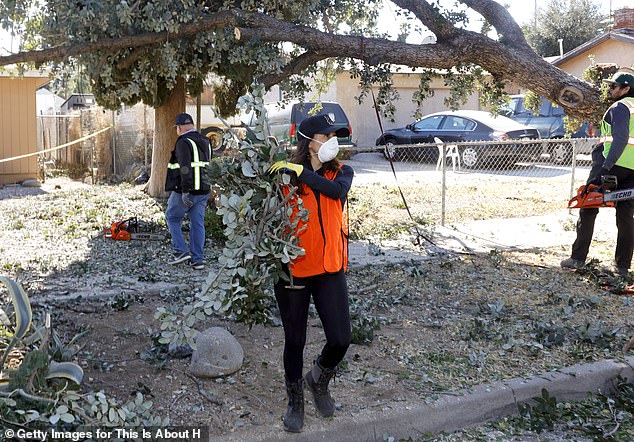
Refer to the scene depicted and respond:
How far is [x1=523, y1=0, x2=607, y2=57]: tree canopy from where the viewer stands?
3784 centimetres

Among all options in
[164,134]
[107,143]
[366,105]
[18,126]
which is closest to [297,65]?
[164,134]

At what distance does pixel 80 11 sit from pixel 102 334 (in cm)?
388

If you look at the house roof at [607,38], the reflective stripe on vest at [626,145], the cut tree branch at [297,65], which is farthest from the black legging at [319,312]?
the house roof at [607,38]

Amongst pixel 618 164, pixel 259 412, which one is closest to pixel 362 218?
pixel 618 164

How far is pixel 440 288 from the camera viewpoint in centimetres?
746

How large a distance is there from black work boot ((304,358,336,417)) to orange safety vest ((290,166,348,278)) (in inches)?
25.2

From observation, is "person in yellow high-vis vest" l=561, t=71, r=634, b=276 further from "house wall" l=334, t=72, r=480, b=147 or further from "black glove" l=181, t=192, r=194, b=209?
"house wall" l=334, t=72, r=480, b=147

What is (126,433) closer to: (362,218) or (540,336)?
(540,336)

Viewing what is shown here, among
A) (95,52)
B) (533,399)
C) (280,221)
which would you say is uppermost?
(95,52)

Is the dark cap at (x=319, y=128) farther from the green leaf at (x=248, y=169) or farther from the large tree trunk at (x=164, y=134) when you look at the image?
the large tree trunk at (x=164, y=134)

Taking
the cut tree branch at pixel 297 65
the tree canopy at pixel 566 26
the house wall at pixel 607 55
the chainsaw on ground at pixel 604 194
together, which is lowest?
the chainsaw on ground at pixel 604 194

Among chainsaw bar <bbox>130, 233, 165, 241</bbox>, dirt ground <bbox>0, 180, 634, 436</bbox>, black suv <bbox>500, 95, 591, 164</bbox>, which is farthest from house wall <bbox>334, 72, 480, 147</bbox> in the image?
dirt ground <bbox>0, 180, 634, 436</bbox>

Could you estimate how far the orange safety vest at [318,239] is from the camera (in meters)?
4.04

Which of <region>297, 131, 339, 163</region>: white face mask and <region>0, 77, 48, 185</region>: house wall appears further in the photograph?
<region>0, 77, 48, 185</region>: house wall
